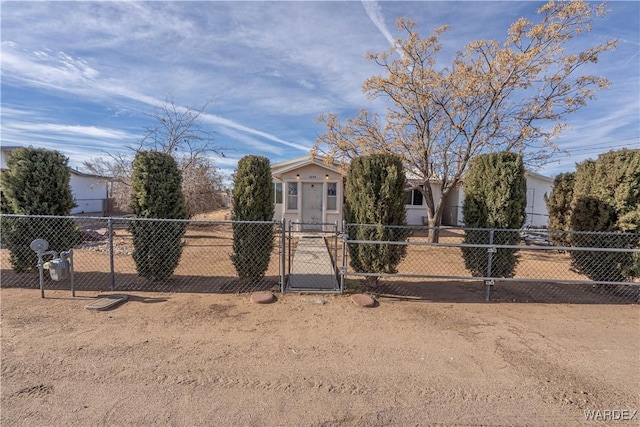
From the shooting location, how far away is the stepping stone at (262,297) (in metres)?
4.51

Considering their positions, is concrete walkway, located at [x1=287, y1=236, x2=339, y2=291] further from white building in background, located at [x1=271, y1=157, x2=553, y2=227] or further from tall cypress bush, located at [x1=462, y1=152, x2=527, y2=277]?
white building in background, located at [x1=271, y1=157, x2=553, y2=227]

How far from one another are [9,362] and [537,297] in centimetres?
701

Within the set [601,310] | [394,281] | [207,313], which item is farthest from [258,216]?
[601,310]

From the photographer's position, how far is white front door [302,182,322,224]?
13125mm

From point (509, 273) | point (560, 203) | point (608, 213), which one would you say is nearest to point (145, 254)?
point (509, 273)

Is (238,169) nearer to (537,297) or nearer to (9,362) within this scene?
(9,362)

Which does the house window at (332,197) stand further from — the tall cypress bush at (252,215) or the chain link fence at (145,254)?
the tall cypress bush at (252,215)

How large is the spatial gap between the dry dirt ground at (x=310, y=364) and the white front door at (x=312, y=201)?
8.82 meters

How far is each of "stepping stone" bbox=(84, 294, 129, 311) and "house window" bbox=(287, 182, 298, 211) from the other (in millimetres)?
9098

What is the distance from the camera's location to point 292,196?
43.7 ft

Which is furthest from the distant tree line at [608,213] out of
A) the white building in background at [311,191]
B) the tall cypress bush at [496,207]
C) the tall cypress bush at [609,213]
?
the white building in background at [311,191]

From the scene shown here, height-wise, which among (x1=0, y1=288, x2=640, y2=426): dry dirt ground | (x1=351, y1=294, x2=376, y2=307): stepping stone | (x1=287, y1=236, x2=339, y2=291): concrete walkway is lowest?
(x1=0, y1=288, x2=640, y2=426): dry dirt ground

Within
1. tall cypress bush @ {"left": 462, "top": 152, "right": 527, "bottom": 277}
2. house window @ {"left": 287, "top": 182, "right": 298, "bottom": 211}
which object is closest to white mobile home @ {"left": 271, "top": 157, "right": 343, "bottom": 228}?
house window @ {"left": 287, "top": 182, "right": 298, "bottom": 211}

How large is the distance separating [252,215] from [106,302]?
2410mm
